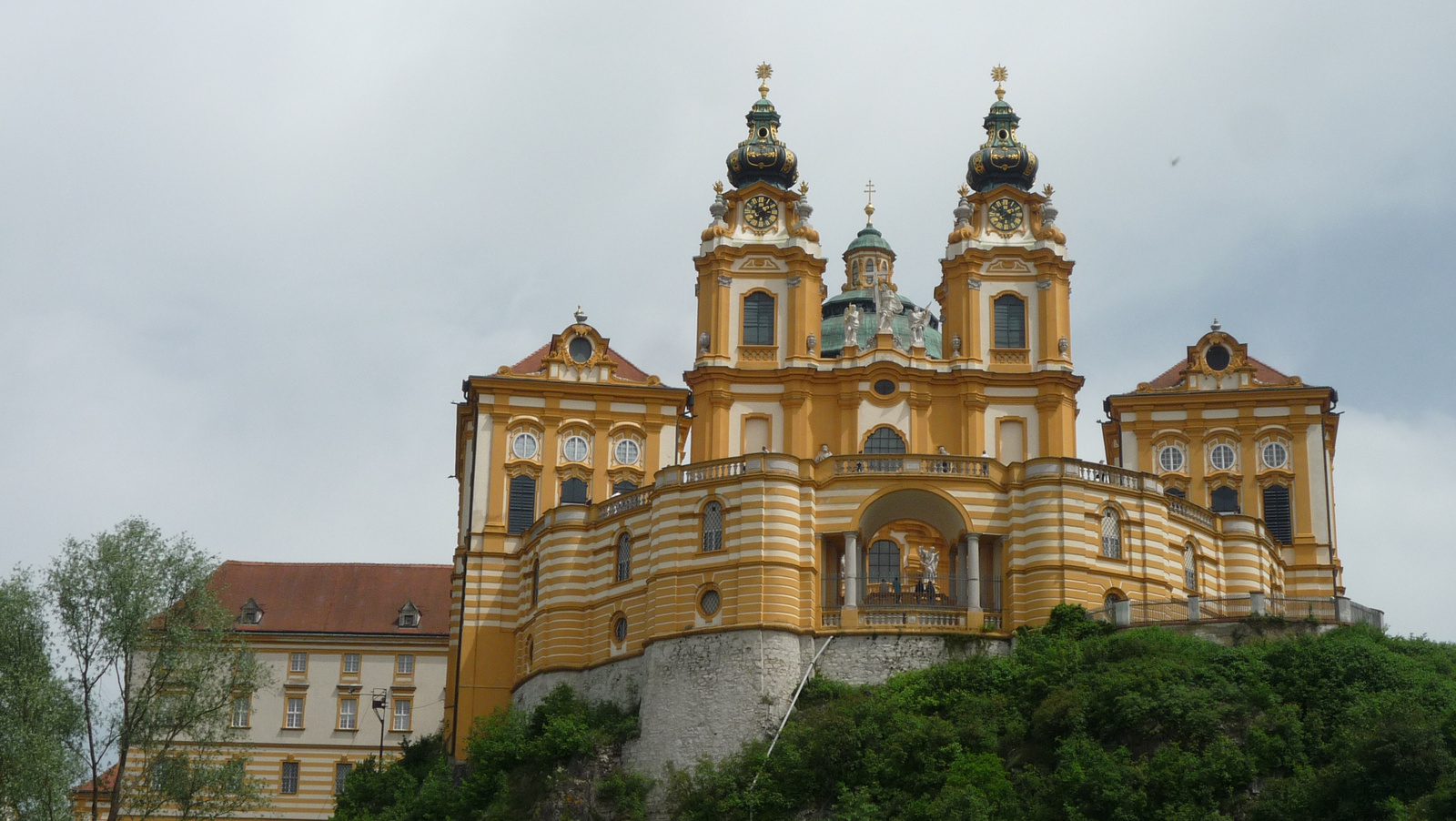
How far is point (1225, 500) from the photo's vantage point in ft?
253

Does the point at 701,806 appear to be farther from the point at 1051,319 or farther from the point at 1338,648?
the point at 1051,319

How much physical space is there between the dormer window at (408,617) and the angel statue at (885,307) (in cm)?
2506

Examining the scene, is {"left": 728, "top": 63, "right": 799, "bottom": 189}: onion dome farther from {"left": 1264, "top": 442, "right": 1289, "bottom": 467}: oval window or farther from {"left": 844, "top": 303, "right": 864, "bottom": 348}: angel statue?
{"left": 1264, "top": 442, "right": 1289, "bottom": 467}: oval window

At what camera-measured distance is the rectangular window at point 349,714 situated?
85.1 metres

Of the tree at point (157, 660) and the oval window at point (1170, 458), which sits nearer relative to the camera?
the tree at point (157, 660)

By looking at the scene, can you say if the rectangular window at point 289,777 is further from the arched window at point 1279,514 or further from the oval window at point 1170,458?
the arched window at point 1279,514

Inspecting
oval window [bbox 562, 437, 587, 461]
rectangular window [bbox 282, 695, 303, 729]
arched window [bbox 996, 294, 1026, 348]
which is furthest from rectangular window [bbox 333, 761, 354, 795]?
arched window [bbox 996, 294, 1026, 348]

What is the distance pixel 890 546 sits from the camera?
6512 centimetres

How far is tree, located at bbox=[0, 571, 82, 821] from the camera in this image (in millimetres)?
54250

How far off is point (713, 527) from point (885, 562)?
6.29m

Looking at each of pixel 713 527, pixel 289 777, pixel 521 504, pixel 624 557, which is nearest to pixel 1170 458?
pixel 713 527

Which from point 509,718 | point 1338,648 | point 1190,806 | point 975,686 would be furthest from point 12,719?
point 1338,648

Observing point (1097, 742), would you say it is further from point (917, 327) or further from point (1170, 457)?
point (1170, 457)

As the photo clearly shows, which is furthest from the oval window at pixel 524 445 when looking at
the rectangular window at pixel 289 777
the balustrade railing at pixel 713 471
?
the rectangular window at pixel 289 777
